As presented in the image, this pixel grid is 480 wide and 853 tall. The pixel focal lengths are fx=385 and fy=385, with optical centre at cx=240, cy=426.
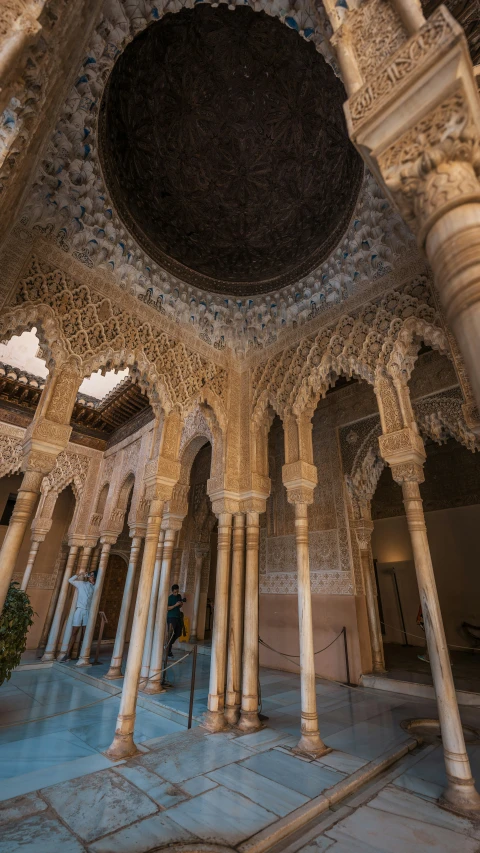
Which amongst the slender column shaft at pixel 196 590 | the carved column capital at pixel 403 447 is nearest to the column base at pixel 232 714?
the carved column capital at pixel 403 447

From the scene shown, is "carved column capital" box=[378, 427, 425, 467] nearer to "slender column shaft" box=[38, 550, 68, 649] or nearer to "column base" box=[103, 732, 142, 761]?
"column base" box=[103, 732, 142, 761]

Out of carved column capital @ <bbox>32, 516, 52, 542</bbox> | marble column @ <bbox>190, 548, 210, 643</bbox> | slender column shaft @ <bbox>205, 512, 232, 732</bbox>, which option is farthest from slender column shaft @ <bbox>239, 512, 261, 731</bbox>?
marble column @ <bbox>190, 548, 210, 643</bbox>

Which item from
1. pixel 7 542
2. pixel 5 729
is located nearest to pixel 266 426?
pixel 7 542

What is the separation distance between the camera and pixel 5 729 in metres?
4.27

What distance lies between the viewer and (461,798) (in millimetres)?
2744

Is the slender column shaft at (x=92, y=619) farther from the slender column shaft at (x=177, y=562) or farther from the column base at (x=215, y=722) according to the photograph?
the column base at (x=215, y=722)

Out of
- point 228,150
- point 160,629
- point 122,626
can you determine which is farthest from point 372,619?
point 228,150

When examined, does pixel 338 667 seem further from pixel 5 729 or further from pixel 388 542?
pixel 388 542

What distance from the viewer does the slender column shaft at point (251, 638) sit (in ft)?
13.8

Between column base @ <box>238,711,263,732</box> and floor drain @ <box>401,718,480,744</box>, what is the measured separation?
163 cm

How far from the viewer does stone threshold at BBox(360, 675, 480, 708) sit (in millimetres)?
5335

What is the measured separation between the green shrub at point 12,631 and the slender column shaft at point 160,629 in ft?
6.88

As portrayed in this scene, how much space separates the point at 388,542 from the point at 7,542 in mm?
10694

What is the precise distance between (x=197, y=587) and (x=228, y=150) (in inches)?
390
